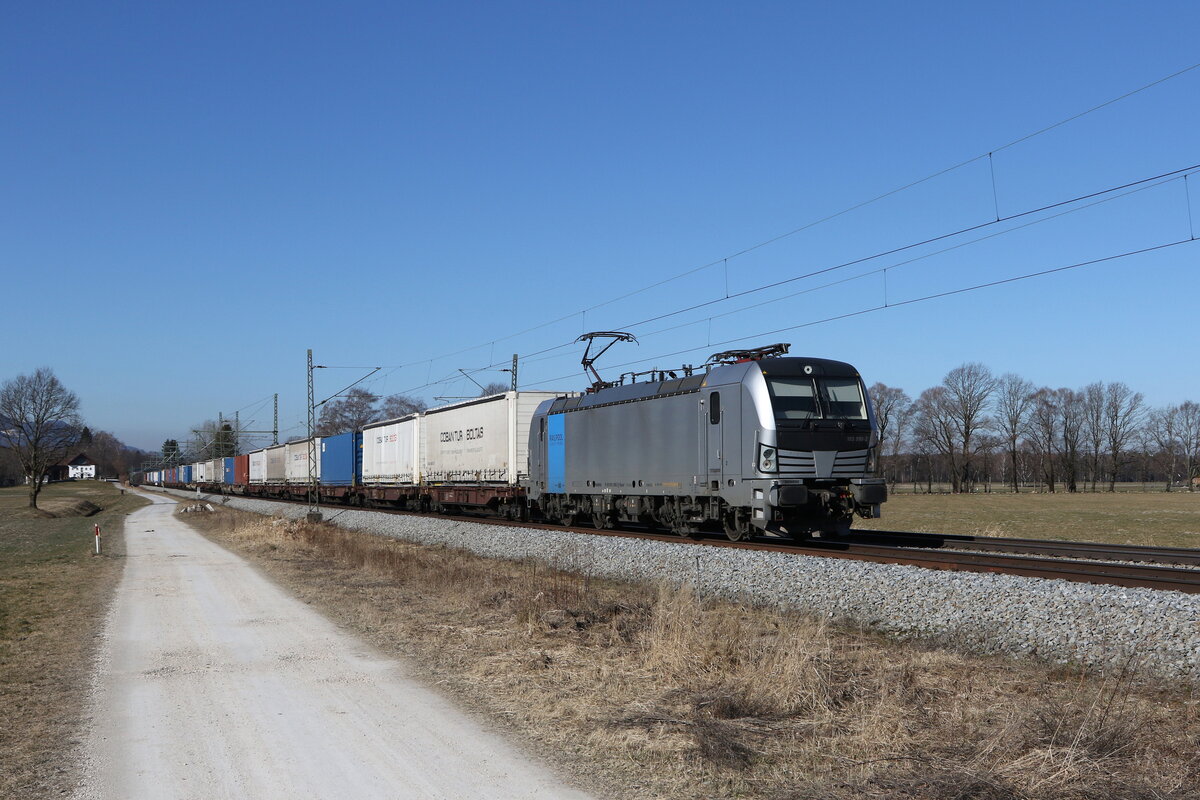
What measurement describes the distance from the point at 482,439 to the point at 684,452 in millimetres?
13645

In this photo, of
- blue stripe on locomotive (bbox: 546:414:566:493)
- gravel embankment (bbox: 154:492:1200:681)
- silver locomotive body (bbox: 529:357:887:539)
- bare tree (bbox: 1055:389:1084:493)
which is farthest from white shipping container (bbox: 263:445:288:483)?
bare tree (bbox: 1055:389:1084:493)

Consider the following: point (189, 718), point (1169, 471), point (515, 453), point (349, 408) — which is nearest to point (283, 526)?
point (515, 453)

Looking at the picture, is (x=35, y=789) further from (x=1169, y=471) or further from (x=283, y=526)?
Result: (x=1169, y=471)

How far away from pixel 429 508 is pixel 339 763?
34.4 meters

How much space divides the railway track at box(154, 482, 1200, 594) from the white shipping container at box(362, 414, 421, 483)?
62.2ft

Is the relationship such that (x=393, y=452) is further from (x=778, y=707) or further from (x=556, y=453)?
(x=778, y=707)

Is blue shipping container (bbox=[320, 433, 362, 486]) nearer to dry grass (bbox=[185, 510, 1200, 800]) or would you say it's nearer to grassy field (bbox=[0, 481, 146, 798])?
grassy field (bbox=[0, 481, 146, 798])

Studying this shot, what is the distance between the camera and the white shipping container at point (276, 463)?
60938mm

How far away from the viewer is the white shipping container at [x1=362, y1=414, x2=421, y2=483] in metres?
39.6

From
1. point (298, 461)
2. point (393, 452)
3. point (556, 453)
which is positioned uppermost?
point (393, 452)

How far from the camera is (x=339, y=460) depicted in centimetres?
5047

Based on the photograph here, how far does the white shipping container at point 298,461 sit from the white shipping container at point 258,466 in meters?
8.22

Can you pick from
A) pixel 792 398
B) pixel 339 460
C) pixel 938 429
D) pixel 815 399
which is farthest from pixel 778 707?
pixel 938 429

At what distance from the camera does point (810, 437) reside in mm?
17609
